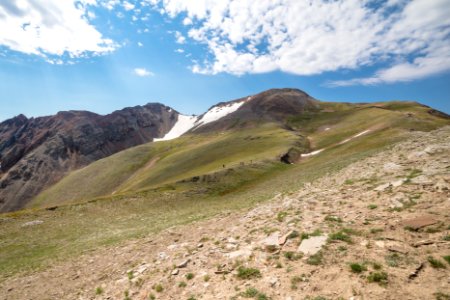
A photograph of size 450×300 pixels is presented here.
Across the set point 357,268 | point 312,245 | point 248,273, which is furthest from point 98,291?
point 357,268

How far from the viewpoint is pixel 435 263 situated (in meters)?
10.8

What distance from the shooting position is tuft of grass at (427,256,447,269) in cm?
1057

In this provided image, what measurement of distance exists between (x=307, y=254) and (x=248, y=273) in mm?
2839

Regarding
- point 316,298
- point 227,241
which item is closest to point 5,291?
point 227,241

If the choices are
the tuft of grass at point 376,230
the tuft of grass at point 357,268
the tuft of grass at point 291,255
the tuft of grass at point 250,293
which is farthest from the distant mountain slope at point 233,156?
the tuft of grass at point 357,268

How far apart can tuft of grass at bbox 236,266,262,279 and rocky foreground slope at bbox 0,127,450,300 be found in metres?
0.07

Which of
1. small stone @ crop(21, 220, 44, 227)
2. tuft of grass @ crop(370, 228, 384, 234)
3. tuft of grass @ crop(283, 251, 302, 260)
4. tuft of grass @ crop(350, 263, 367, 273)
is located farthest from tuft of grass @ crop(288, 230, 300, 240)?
small stone @ crop(21, 220, 44, 227)

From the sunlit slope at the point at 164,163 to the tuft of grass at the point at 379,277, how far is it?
55.1 m

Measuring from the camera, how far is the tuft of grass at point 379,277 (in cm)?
1038

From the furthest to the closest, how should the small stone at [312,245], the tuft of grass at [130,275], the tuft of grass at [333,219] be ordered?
the tuft of grass at [130,275]
the tuft of grass at [333,219]
the small stone at [312,245]

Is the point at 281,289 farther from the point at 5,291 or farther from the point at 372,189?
the point at 5,291

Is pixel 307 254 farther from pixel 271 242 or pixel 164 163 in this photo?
pixel 164 163

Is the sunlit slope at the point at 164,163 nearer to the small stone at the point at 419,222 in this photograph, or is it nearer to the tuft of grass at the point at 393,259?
the small stone at the point at 419,222

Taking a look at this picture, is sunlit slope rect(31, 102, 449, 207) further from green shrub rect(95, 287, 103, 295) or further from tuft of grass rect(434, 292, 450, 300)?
tuft of grass rect(434, 292, 450, 300)
